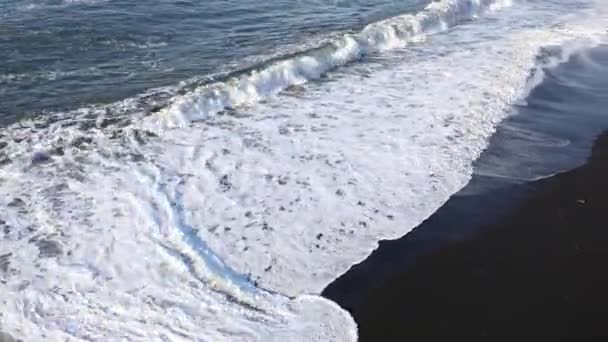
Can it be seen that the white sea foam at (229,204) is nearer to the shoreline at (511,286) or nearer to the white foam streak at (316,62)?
the white foam streak at (316,62)

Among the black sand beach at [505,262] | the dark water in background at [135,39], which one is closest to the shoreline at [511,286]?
the black sand beach at [505,262]

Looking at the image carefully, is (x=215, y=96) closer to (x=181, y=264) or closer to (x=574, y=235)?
(x=181, y=264)

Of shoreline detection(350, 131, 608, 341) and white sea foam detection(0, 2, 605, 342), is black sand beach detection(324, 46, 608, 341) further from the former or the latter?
white sea foam detection(0, 2, 605, 342)

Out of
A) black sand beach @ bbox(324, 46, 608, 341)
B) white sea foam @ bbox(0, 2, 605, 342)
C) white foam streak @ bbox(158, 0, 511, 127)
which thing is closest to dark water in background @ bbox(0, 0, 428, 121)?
white foam streak @ bbox(158, 0, 511, 127)

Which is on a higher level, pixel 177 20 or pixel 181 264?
pixel 177 20

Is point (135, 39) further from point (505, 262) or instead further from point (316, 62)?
point (505, 262)

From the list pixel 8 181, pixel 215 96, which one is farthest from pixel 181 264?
pixel 215 96

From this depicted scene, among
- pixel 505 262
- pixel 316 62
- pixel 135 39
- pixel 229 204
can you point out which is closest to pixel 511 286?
pixel 505 262
